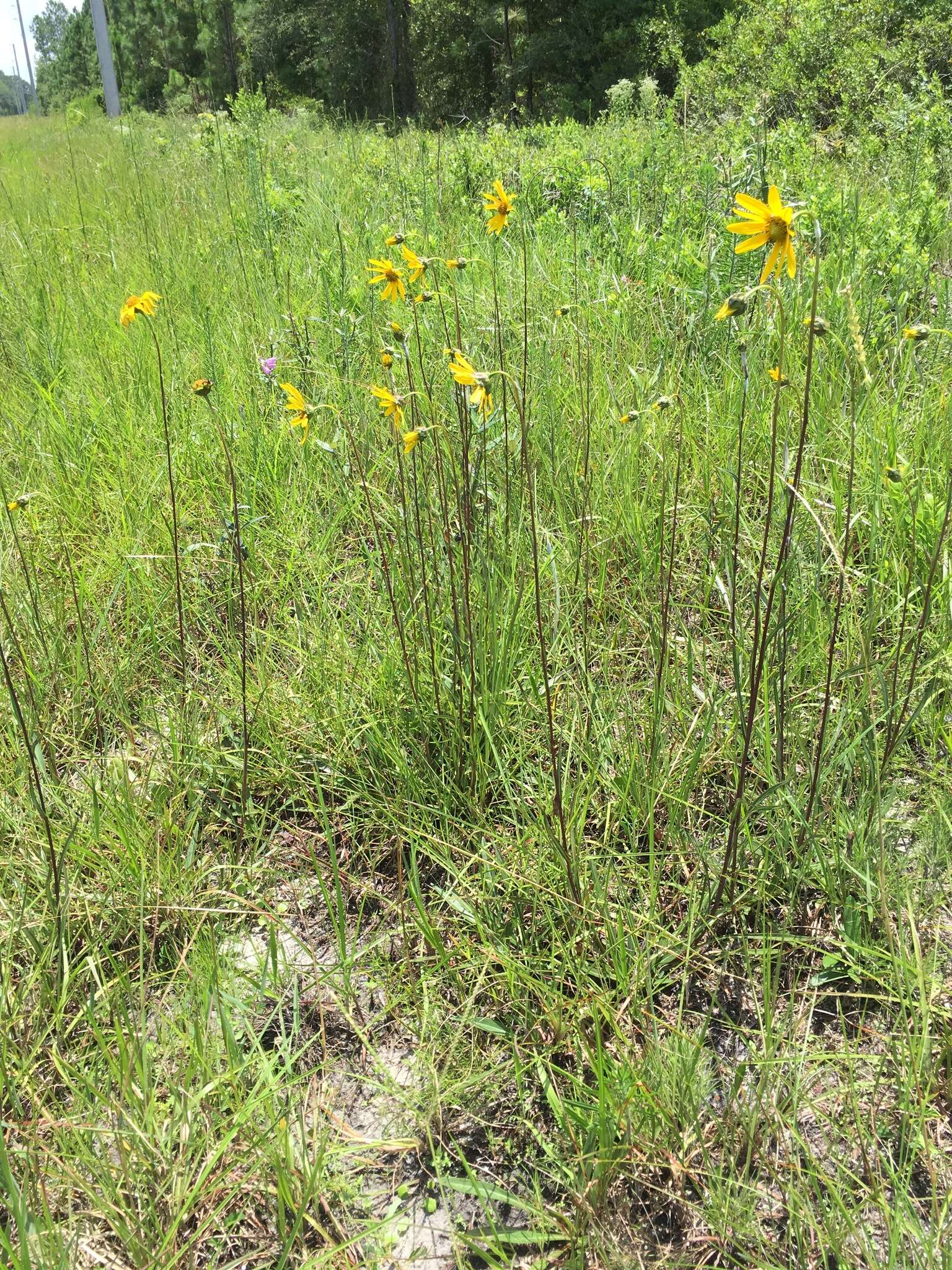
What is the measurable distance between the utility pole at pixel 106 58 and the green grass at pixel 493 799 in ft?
45.3

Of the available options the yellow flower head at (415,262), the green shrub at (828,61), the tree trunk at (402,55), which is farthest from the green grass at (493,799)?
the tree trunk at (402,55)

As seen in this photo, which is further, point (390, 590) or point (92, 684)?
point (92, 684)

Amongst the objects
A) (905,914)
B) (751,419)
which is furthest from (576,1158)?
(751,419)

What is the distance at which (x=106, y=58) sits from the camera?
13.5 metres

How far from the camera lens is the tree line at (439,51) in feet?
52.0

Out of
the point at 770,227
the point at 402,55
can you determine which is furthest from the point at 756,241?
the point at 402,55

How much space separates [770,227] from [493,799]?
938 mm

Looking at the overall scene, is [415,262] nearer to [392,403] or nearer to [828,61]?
[392,403]

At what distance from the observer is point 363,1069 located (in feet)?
3.70

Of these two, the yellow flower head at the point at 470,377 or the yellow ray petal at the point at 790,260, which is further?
the yellow flower head at the point at 470,377

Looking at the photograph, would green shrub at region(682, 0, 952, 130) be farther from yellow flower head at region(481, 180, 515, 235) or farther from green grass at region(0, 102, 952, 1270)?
yellow flower head at region(481, 180, 515, 235)

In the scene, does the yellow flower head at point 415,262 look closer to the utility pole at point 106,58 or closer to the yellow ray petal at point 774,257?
the yellow ray petal at point 774,257

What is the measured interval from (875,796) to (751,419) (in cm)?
117

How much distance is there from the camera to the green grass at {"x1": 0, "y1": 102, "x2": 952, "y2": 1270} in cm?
96
